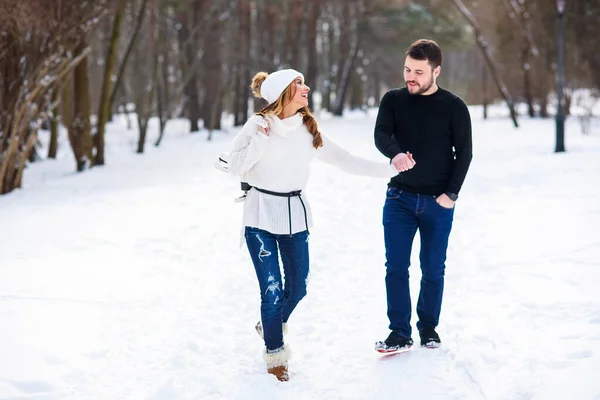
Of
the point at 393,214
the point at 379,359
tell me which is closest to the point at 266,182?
the point at 393,214

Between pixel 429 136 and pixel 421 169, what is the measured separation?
21 cm

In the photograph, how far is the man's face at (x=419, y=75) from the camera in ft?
13.0

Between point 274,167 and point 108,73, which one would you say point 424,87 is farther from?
point 108,73

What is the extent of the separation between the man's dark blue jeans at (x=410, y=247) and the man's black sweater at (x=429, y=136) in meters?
0.11

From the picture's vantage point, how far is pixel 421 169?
4.09 metres

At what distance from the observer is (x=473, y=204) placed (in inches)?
389

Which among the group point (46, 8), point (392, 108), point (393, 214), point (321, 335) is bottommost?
point (321, 335)

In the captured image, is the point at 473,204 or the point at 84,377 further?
the point at 473,204

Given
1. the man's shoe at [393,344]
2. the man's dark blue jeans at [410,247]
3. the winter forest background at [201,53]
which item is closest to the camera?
the man's dark blue jeans at [410,247]

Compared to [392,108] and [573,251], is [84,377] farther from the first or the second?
[573,251]

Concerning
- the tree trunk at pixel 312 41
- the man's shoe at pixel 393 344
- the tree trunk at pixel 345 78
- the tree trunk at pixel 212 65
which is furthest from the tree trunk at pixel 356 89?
the man's shoe at pixel 393 344

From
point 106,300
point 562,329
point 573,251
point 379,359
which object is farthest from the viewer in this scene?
point 573,251

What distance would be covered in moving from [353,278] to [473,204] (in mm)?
4217

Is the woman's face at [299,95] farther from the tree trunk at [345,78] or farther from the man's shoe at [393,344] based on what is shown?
the tree trunk at [345,78]
